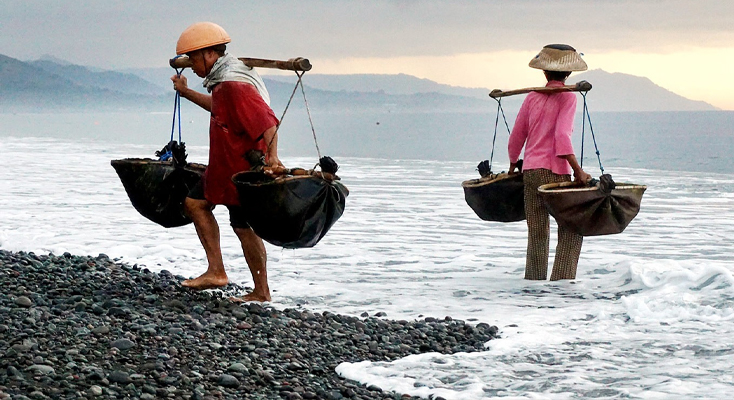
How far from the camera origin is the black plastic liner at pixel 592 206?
6672 mm

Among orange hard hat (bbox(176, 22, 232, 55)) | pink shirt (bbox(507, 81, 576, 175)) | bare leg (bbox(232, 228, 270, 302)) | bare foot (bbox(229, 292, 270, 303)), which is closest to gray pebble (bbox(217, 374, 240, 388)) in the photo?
bare leg (bbox(232, 228, 270, 302))

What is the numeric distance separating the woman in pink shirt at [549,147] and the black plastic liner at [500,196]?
0.12m

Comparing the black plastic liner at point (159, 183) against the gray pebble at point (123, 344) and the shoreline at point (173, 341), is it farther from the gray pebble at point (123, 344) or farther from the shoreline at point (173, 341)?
the gray pebble at point (123, 344)

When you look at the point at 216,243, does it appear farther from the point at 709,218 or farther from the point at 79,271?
the point at 709,218

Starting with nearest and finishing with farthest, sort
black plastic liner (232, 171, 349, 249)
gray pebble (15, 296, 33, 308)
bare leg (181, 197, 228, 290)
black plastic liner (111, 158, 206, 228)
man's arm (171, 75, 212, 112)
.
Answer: black plastic liner (232, 171, 349, 249), gray pebble (15, 296, 33, 308), man's arm (171, 75, 212, 112), bare leg (181, 197, 228, 290), black plastic liner (111, 158, 206, 228)

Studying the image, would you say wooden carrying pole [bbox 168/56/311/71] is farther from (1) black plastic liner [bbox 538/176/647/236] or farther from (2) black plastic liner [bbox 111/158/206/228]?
(1) black plastic liner [bbox 538/176/647/236]

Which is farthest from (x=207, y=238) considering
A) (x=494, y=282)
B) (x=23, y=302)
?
(x=494, y=282)

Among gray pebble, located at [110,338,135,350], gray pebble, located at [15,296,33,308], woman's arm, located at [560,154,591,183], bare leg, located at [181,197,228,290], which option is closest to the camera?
gray pebble, located at [110,338,135,350]

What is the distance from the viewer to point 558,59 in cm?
695

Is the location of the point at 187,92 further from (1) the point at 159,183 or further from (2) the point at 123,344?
(2) the point at 123,344

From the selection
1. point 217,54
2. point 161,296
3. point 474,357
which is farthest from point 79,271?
point 474,357

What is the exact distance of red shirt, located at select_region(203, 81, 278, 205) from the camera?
5824 millimetres

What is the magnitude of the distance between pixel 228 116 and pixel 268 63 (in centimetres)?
43

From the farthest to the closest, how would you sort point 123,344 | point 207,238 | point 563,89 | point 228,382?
point 563,89 → point 207,238 → point 123,344 → point 228,382
